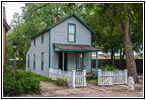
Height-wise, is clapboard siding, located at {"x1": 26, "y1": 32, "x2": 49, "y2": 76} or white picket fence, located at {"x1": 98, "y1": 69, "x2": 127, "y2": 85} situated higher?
clapboard siding, located at {"x1": 26, "y1": 32, "x2": 49, "y2": 76}

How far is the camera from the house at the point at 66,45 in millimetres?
15867

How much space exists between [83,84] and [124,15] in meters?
6.45

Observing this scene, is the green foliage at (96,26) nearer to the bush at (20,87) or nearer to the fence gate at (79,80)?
the fence gate at (79,80)

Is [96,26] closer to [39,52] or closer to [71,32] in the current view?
[71,32]

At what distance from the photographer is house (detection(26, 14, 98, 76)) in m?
15.9

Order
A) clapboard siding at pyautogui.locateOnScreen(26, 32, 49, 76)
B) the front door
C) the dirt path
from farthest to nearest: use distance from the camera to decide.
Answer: the front door → clapboard siding at pyautogui.locateOnScreen(26, 32, 49, 76) → the dirt path

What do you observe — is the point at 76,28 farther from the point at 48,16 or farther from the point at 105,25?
the point at 48,16

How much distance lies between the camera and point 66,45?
15898 millimetres

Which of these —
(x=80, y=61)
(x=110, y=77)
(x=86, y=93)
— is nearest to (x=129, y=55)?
(x=110, y=77)

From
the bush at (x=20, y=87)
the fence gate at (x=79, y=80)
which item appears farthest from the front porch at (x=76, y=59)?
the bush at (x=20, y=87)

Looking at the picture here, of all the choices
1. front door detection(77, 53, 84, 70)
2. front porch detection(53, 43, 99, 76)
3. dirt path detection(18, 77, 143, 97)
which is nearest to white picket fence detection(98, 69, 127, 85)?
dirt path detection(18, 77, 143, 97)

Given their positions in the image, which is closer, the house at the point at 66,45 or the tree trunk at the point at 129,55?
the tree trunk at the point at 129,55

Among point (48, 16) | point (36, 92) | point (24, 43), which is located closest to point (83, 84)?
point (36, 92)

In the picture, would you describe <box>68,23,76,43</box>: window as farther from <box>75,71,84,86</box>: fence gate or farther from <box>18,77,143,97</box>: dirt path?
<box>18,77,143,97</box>: dirt path
